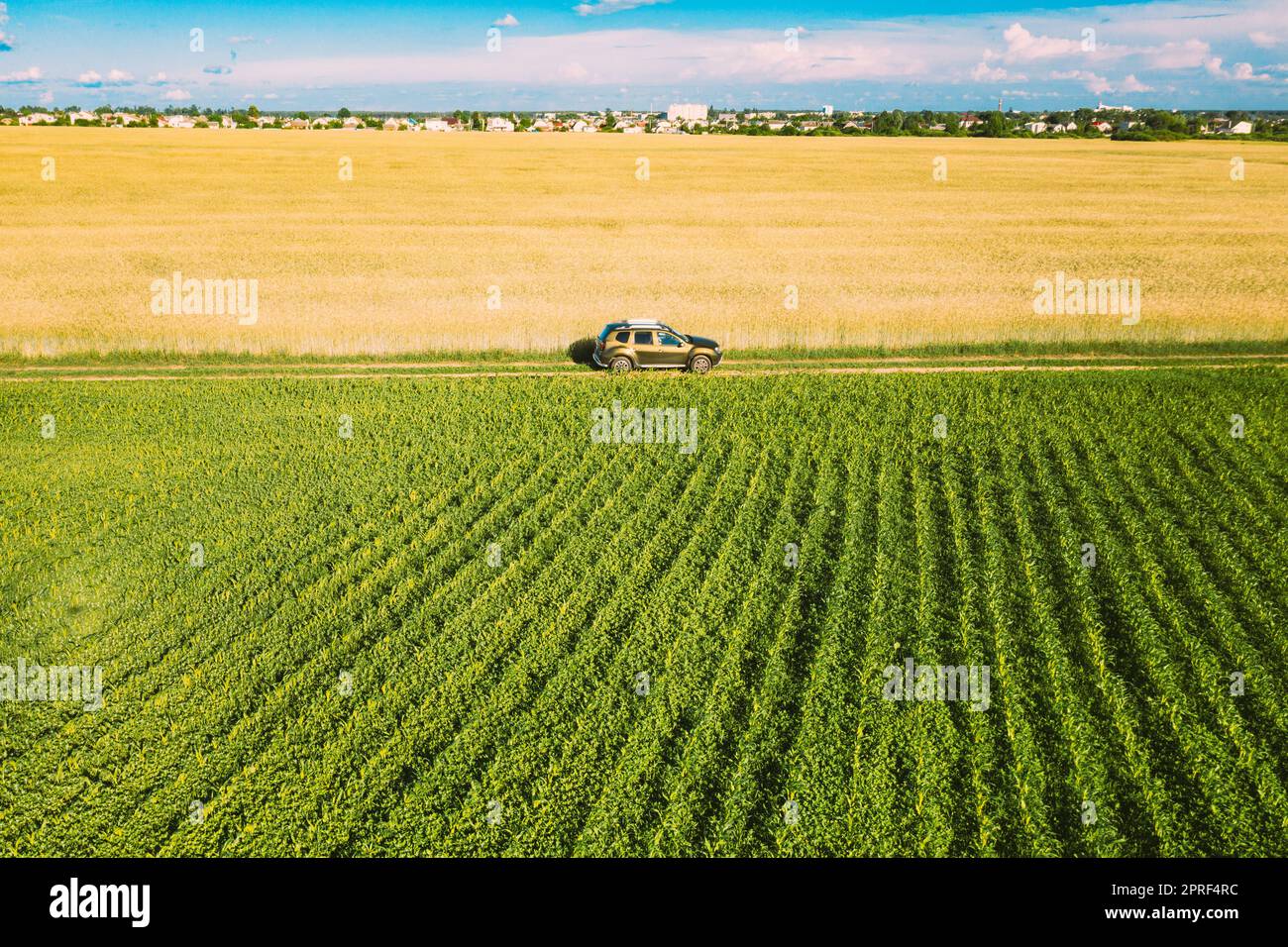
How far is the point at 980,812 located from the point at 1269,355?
1073 inches

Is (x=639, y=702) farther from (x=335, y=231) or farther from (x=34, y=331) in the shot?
(x=335, y=231)

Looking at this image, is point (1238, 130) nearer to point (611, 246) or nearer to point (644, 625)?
point (611, 246)

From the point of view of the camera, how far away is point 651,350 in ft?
86.8

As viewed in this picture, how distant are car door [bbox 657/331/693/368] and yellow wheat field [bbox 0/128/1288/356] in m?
3.41

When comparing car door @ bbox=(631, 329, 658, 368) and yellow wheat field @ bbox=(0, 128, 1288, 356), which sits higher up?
yellow wheat field @ bbox=(0, 128, 1288, 356)

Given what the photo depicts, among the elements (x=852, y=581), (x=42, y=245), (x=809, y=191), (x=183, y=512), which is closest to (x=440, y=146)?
(x=809, y=191)

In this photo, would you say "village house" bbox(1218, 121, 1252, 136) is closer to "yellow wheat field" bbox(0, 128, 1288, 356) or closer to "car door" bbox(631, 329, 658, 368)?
"yellow wheat field" bbox(0, 128, 1288, 356)

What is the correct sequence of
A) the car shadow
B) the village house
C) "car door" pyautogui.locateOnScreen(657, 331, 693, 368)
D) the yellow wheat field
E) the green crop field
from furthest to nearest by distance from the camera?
the village house
the yellow wheat field
the car shadow
"car door" pyautogui.locateOnScreen(657, 331, 693, 368)
the green crop field

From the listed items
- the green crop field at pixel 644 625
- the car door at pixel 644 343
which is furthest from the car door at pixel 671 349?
the green crop field at pixel 644 625

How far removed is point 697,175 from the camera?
6588 centimetres

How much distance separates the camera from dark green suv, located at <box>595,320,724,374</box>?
2641 cm

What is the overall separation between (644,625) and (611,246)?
33.0 m

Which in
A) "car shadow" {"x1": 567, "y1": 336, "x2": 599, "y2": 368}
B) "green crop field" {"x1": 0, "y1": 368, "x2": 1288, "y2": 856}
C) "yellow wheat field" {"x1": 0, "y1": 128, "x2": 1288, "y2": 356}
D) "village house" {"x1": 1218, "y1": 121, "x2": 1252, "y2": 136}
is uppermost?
"village house" {"x1": 1218, "y1": 121, "x2": 1252, "y2": 136}

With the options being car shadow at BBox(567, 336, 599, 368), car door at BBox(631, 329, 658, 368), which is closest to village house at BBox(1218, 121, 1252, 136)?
car shadow at BBox(567, 336, 599, 368)
